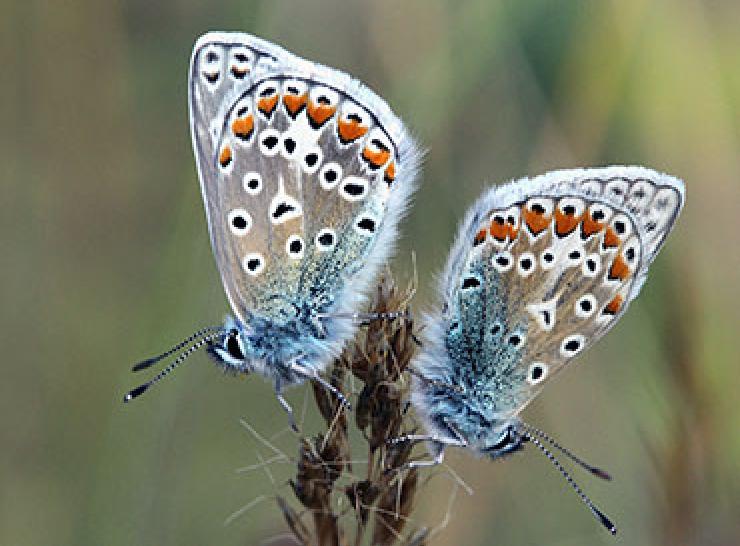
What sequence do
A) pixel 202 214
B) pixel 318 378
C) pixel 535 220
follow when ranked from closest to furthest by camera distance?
pixel 318 378
pixel 535 220
pixel 202 214

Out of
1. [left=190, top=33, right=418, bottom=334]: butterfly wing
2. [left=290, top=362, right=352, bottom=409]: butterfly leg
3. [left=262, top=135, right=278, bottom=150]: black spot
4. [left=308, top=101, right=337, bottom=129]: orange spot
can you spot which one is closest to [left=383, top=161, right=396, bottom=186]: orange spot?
[left=190, top=33, right=418, bottom=334]: butterfly wing

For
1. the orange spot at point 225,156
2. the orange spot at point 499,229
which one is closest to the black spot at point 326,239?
the orange spot at point 225,156

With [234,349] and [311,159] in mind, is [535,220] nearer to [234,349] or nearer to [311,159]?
[311,159]

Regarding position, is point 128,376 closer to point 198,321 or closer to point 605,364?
point 198,321

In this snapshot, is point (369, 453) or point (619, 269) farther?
point (619, 269)

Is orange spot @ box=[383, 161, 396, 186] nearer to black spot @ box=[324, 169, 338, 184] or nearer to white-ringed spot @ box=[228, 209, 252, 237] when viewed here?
black spot @ box=[324, 169, 338, 184]

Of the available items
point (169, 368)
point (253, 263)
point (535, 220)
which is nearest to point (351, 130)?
point (253, 263)

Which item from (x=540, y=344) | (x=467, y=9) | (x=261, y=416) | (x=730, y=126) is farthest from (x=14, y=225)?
(x=730, y=126)
